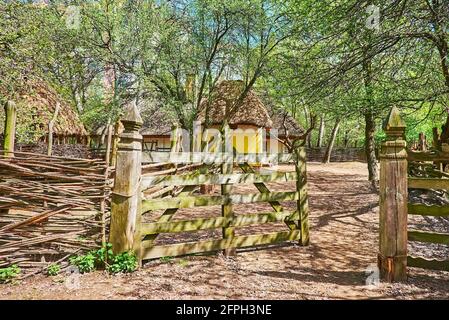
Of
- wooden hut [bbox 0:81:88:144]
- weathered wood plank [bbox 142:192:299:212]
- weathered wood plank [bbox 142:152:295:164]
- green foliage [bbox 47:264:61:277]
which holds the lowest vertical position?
green foliage [bbox 47:264:61:277]

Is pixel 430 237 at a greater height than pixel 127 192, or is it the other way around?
pixel 127 192

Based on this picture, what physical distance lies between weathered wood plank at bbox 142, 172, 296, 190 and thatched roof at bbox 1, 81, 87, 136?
584 cm

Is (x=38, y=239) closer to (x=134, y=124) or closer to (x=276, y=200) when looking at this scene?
(x=134, y=124)

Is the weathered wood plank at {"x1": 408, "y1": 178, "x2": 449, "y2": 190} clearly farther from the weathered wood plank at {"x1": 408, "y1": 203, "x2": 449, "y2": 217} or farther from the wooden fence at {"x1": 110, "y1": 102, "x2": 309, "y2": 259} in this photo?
the wooden fence at {"x1": 110, "y1": 102, "x2": 309, "y2": 259}

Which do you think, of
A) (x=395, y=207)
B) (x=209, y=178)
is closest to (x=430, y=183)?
(x=395, y=207)

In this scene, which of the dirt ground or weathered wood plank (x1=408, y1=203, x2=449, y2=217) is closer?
the dirt ground

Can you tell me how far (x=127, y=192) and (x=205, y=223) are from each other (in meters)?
1.19

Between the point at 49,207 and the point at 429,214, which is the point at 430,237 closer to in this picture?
the point at 429,214

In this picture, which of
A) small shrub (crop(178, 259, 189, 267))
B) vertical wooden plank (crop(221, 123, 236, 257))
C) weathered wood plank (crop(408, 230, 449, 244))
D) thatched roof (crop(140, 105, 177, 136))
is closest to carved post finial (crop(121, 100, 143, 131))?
vertical wooden plank (crop(221, 123, 236, 257))

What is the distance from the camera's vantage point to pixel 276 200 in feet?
16.5

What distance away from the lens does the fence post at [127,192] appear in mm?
3797

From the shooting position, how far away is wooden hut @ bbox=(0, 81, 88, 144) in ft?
26.6

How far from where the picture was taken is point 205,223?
4.40 meters
